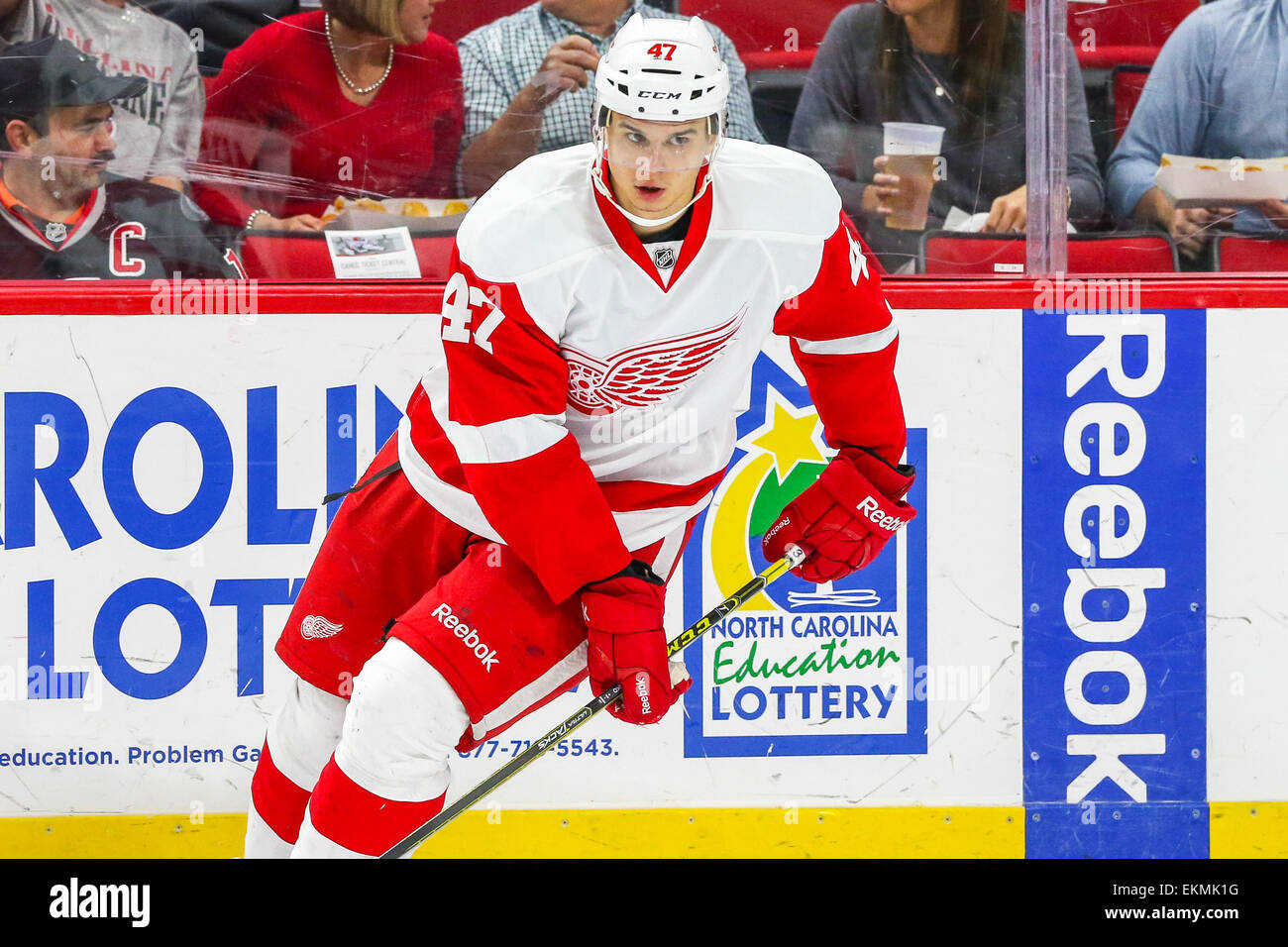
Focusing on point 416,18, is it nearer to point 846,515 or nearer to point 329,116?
point 329,116

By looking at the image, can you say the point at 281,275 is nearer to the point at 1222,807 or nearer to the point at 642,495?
the point at 642,495

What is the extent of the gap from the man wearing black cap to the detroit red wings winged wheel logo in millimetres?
836

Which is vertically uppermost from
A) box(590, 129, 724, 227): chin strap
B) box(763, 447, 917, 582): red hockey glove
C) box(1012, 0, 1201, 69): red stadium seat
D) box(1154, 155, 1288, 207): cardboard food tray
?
box(1012, 0, 1201, 69): red stadium seat

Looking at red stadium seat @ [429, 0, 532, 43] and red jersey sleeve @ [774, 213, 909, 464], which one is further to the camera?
red stadium seat @ [429, 0, 532, 43]

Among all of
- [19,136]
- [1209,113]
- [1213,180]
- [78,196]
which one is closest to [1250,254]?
[1213,180]

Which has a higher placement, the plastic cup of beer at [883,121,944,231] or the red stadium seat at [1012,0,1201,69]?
the red stadium seat at [1012,0,1201,69]

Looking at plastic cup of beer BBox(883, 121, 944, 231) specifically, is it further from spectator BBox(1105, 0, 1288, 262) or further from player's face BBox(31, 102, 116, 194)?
player's face BBox(31, 102, 116, 194)

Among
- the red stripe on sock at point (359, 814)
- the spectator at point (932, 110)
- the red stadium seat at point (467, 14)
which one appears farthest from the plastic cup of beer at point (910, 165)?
the red stripe on sock at point (359, 814)

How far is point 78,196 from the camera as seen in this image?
268 cm

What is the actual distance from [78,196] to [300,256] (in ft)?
1.34

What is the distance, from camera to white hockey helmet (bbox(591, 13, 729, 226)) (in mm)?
1930

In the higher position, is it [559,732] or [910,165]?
[910,165]

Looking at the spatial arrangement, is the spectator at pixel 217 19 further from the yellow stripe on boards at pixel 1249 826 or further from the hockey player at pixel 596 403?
the yellow stripe on boards at pixel 1249 826

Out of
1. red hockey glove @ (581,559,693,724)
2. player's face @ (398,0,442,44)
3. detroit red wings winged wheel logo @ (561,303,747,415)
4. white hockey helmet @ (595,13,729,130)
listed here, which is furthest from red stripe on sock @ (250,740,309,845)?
player's face @ (398,0,442,44)
